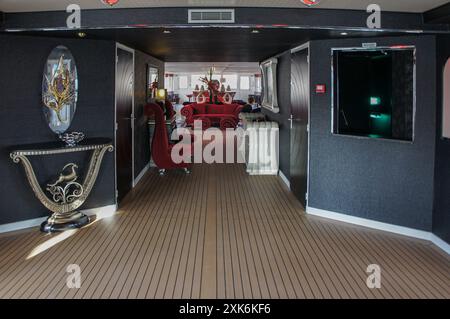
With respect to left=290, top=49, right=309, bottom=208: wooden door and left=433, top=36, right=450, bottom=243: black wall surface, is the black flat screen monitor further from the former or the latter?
left=290, top=49, right=309, bottom=208: wooden door

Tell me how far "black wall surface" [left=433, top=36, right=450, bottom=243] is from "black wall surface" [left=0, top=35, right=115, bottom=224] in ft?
12.6

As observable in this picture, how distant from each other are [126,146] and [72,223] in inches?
73.5

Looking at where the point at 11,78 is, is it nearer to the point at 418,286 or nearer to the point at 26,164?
the point at 26,164

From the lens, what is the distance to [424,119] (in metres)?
4.67

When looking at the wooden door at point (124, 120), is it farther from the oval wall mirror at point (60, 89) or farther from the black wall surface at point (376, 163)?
A: the black wall surface at point (376, 163)

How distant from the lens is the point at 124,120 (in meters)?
6.51

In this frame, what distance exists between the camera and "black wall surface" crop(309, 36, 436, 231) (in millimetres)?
4672

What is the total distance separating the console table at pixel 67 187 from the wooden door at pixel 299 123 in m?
2.56

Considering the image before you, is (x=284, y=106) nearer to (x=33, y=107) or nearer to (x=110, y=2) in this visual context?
(x=33, y=107)

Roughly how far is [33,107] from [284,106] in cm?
429

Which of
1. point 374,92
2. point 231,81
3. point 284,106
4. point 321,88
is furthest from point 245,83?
point 374,92

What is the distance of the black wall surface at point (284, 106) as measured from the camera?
739cm
